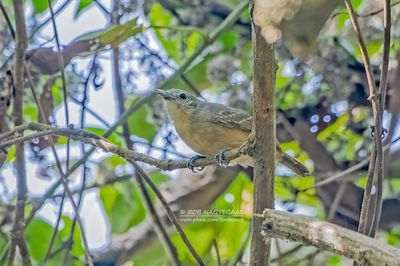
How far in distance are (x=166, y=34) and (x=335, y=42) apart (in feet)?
2.81

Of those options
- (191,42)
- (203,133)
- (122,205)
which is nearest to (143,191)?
(203,133)

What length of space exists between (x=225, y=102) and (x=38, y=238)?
111 cm

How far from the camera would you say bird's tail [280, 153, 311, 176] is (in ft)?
9.32

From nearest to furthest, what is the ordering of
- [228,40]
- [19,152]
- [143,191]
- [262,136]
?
[262,136] < [19,152] < [143,191] < [228,40]

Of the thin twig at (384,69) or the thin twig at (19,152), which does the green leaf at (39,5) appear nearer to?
the thin twig at (19,152)

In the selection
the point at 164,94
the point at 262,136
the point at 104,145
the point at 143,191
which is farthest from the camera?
the point at 164,94

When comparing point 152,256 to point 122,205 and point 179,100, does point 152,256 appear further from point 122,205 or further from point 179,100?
point 179,100

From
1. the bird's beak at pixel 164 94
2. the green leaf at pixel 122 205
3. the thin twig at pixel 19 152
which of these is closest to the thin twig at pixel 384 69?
the thin twig at pixel 19 152

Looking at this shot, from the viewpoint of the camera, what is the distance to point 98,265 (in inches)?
129

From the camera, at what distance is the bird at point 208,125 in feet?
9.54

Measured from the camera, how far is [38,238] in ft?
10.6

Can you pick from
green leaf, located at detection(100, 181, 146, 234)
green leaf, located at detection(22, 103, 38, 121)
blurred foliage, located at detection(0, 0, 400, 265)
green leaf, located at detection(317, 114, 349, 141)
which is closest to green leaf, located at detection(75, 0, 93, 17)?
blurred foliage, located at detection(0, 0, 400, 265)

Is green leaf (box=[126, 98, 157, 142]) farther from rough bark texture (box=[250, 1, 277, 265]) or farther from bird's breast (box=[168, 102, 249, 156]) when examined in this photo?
rough bark texture (box=[250, 1, 277, 265])

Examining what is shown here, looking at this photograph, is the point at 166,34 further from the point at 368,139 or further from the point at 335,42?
the point at 368,139
